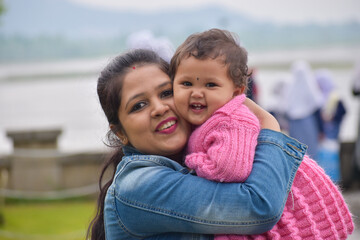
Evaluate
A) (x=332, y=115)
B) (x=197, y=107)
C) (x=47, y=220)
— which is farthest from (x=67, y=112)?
(x=197, y=107)

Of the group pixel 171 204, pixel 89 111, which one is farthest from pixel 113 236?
pixel 89 111

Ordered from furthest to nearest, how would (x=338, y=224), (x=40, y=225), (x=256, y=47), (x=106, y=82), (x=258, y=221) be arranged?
(x=256, y=47) < (x=40, y=225) < (x=106, y=82) < (x=338, y=224) < (x=258, y=221)

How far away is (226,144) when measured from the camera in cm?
134

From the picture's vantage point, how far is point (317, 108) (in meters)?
5.77

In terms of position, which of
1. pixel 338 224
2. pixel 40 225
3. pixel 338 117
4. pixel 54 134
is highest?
pixel 338 224

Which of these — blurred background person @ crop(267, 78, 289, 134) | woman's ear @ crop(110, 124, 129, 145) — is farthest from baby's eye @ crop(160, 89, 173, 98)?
blurred background person @ crop(267, 78, 289, 134)

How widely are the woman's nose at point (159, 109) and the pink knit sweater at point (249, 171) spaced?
13cm

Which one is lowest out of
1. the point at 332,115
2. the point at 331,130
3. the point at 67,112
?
the point at 67,112

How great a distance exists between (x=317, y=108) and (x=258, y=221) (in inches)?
186

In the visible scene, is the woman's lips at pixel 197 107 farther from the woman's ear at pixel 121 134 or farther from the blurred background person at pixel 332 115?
the blurred background person at pixel 332 115

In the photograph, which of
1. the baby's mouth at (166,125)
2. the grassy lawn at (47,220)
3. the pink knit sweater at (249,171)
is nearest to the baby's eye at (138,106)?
the baby's mouth at (166,125)

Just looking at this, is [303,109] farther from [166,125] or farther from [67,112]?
[67,112]

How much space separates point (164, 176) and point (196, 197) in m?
0.13

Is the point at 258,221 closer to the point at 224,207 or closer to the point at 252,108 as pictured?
the point at 224,207
